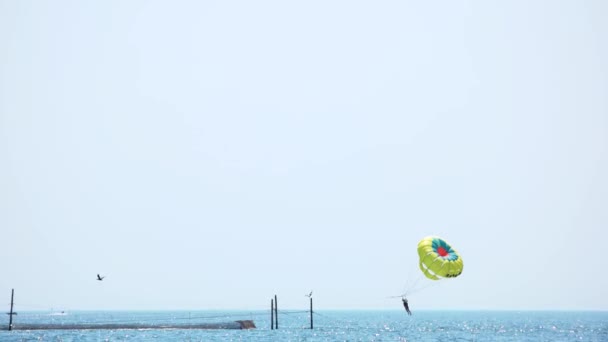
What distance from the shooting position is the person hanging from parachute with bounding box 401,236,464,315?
5434 centimetres

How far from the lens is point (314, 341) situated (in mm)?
92188

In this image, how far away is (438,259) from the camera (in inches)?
2160

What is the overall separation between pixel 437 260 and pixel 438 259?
0.11 m

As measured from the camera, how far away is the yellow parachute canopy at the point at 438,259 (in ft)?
178

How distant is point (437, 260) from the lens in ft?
180

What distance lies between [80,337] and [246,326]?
23.2m

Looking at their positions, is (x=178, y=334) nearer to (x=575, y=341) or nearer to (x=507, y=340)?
(x=507, y=340)

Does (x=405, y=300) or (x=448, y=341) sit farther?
(x=448, y=341)

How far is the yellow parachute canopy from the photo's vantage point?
54.3 meters

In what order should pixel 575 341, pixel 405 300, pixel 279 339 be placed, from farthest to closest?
pixel 575 341
pixel 279 339
pixel 405 300

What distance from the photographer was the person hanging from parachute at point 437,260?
178 ft

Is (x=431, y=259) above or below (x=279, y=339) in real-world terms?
above

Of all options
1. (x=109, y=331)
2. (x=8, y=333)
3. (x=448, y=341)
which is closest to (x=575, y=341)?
(x=448, y=341)

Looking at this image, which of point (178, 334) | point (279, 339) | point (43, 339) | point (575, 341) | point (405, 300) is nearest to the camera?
point (405, 300)
